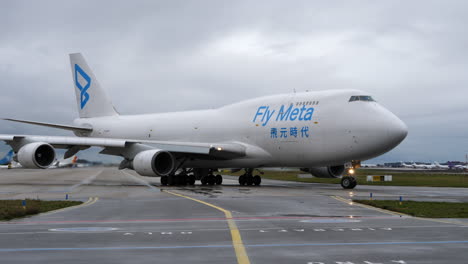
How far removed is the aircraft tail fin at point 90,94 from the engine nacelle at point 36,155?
1146cm

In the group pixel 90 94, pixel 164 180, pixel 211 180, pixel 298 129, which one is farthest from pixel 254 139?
pixel 90 94

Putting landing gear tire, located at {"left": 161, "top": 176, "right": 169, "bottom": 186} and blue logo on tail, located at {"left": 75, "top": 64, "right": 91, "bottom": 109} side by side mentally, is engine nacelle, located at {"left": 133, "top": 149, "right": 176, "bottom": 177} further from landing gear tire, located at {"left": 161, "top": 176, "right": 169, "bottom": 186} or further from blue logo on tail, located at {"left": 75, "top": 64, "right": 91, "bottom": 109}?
blue logo on tail, located at {"left": 75, "top": 64, "right": 91, "bottom": 109}

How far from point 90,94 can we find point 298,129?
69.1ft

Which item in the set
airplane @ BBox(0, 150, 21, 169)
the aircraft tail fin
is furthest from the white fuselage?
airplane @ BBox(0, 150, 21, 169)

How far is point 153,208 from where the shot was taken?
→ 15.5m

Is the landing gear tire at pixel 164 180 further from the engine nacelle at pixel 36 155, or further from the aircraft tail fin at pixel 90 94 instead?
the aircraft tail fin at pixel 90 94

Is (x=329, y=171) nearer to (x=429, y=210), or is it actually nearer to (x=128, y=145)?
(x=128, y=145)

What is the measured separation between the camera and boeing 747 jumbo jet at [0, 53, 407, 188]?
84.8 ft

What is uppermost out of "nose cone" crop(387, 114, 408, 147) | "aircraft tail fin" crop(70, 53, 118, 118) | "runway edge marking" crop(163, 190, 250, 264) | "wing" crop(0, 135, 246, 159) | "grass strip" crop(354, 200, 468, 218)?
"aircraft tail fin" crop(70, 53, 118, 118)

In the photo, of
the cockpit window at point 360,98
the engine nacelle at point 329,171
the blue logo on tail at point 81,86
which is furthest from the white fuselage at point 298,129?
the blue logo on tail at point 81,86

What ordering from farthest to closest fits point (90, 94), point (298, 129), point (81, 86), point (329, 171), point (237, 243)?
1. point (81, 86)
2. point (90, 94)
3. point (329, 171)
4. point (298, 129)
5. point (237, 243)

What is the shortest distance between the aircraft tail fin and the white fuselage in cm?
892

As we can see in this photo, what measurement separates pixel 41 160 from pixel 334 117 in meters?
16.9

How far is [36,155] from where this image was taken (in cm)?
3038
